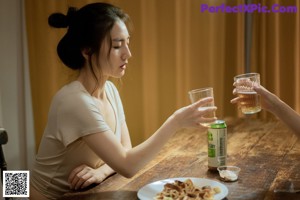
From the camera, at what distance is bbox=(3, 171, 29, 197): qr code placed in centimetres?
142

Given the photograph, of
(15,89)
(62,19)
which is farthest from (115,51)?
(15,89)

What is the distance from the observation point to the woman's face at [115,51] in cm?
151

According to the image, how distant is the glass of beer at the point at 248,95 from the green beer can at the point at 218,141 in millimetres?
154

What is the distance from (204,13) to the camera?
3080 millimetres

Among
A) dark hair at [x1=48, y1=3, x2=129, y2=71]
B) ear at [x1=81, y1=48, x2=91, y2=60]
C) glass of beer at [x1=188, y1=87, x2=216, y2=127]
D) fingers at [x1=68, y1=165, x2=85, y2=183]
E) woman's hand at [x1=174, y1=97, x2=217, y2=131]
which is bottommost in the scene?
fingers at [x1=68, y1=165, x2=85, y2=183]

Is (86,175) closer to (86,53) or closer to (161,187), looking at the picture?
(161,187)

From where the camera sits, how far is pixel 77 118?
4.53 ft

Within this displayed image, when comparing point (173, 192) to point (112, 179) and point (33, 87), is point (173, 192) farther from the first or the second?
point (33, 87)

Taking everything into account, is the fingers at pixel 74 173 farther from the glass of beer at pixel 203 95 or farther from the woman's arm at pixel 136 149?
the glass of beer at pixel 203 95

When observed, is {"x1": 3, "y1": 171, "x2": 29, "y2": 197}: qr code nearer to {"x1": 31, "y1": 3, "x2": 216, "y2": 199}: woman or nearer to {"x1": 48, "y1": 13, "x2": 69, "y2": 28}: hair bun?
{"x1": 31, "y1": 3, "x2": 216, "y2": 199}: woman

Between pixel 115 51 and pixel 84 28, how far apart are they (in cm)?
15

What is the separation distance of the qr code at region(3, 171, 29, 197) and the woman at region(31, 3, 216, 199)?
10cm

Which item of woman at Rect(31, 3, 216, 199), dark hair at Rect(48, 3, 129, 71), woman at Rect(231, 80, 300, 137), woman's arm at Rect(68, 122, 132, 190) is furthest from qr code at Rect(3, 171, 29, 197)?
woman at Rect(231, 80, 300, 137)

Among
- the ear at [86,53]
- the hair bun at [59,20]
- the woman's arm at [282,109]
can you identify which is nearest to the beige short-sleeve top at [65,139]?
the ear at [86,53]
